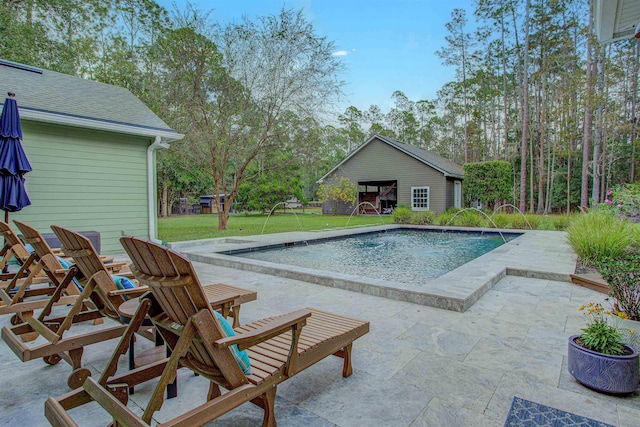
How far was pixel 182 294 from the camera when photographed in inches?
52.7

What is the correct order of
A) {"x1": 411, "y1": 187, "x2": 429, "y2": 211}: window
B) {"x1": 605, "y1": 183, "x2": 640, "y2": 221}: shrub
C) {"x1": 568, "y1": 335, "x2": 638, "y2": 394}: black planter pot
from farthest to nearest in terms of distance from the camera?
{"x1": 411, "y1": 187, "x2": 429, "y2": 211}: window < {"x1": 605, "y1": 183, "x2": 640, "y2": 221}: shrub < {"x1": 568, "y1": 335, "x2": 638, "y2": 394}: black planter pot

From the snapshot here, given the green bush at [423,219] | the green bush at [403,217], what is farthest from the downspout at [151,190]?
the green bush at [423,219]

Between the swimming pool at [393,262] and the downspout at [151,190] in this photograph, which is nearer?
the swimming pool at [393,262]

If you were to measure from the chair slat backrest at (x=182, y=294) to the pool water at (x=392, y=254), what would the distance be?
3961 mm

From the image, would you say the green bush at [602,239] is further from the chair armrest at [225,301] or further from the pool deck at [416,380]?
the chair armrest at [225,301]

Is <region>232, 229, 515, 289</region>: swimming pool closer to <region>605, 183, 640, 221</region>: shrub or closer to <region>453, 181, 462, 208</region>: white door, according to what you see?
<region>605, 183, 640, 221</region>: shrub

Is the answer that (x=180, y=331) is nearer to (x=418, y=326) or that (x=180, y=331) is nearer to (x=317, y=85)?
(x=418, y=326)

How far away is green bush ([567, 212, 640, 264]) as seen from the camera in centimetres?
495

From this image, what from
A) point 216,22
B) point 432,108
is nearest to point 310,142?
point 216,22

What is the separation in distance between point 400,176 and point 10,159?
1779 cm

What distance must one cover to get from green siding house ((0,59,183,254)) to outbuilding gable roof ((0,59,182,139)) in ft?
0.05

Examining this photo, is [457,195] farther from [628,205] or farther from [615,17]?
[615,17]

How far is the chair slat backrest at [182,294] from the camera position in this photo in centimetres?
130

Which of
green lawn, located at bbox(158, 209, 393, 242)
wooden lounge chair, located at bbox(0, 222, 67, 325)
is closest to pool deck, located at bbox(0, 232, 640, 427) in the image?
wooden lounge chair, located at bbox(0, 222, 67, 325)
